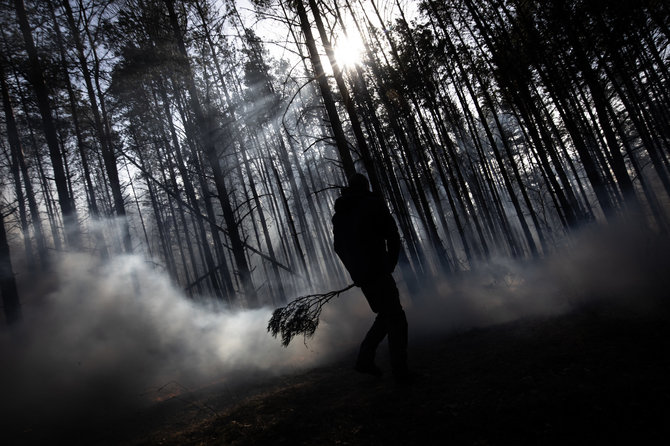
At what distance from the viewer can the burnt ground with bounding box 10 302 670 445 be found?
172 centimetres

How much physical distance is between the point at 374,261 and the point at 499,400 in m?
1.48

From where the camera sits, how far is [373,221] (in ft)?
10.2

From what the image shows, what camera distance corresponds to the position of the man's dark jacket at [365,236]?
120 inches

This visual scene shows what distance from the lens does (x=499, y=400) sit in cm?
216

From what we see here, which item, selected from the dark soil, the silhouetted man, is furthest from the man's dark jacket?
the dark soil

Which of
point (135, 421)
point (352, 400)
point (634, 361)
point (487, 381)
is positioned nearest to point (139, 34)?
point (135, 421)

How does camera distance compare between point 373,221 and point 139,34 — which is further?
point 139,34

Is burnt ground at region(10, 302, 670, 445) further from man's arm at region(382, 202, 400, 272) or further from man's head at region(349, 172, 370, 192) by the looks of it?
man's head at region(349, 172, 370, 192)

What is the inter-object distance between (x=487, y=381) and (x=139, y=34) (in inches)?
495

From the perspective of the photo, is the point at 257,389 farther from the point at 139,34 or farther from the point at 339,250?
the point at 139,34

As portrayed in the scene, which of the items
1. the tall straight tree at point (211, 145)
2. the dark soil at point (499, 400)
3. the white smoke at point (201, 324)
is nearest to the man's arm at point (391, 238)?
the dark soil at point (499, 400)

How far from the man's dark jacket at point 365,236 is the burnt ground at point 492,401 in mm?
1174

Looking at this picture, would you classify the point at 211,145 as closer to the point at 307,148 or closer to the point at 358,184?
the point at 307,148

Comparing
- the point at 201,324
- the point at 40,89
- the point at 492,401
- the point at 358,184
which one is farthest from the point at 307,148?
the point at 40,89
